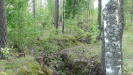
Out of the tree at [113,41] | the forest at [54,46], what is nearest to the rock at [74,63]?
the forest at [54,46]

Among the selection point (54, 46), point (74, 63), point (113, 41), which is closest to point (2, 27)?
point (74, 63)

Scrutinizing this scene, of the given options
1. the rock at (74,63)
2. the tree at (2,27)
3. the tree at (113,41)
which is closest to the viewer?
the tree at (113,41)

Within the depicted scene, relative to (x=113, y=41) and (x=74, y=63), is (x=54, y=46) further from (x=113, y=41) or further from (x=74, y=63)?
(x=113, y=41)

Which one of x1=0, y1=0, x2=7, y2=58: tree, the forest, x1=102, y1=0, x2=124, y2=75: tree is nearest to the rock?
the forest

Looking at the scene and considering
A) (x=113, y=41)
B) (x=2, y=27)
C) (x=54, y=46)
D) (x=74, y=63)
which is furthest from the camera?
(x=54, y=46)

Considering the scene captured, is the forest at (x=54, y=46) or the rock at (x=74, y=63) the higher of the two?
the forest at (x=54, y=46)

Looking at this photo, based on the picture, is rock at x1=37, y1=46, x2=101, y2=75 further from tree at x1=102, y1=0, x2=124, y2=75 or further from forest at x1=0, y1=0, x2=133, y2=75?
tree at x1=102, y1=0, x2=124, y2=75

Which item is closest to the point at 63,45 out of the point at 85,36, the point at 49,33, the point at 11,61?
the point at 49,33

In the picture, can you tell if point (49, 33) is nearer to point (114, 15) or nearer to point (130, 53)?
point (130, 53)

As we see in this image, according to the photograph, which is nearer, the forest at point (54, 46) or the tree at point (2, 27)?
the forest at point (54, 46)

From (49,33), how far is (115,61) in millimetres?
13529

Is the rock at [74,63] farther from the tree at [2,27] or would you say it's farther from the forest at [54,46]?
the tree at [2,27]

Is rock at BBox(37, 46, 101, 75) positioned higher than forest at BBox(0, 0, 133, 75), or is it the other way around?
forest at BBox(0, 0, 133, 75)

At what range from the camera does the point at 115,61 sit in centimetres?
610
